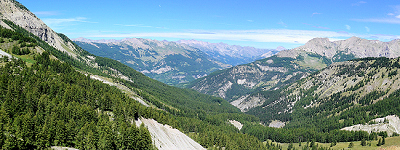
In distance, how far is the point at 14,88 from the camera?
85750mm

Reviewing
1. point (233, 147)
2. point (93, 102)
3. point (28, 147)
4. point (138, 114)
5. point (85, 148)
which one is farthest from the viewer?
point (233, 147)

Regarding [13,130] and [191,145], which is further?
[191,145]

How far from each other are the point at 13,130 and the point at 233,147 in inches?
4589

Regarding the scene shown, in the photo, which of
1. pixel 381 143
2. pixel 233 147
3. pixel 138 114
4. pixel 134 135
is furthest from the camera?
pixel 381 143

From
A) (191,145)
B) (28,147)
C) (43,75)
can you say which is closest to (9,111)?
(28,147)

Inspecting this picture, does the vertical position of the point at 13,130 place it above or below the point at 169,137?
above

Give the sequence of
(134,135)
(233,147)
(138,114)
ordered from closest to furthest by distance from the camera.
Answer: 1. (134,135)
2. (138,114)
3. (233,147)

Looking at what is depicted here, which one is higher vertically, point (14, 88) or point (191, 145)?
point (14, 88)

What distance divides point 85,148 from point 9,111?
27944mm

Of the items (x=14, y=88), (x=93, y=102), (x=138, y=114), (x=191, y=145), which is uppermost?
(x=14, y=88)

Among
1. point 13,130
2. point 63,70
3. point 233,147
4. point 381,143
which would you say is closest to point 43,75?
point 63,70

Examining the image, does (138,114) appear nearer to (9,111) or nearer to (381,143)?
(9,111)

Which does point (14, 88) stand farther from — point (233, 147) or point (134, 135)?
point (233, 147)

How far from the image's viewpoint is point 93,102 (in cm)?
10181
